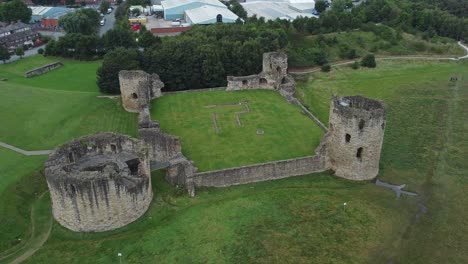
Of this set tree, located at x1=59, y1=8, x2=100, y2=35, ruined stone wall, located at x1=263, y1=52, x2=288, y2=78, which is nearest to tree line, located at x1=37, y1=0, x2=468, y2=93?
tree, located at x1=59, y1=8, x2=100, y2=35

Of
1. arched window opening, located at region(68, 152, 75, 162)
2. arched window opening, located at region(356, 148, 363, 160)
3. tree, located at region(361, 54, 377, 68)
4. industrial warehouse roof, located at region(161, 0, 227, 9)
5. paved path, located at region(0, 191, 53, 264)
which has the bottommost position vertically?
paved path, located at region(0, 191, 53, 264)

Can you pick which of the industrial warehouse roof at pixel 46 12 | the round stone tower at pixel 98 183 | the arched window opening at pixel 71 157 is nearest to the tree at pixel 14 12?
the industrial warehouse roof at pixel 46 12

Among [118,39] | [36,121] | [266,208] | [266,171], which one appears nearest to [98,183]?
[266,208]

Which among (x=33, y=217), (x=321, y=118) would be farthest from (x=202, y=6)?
(x=33, y=217)

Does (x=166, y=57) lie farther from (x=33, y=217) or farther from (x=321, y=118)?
(x=33, y=217)

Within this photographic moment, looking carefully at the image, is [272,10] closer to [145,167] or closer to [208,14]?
[208,14]

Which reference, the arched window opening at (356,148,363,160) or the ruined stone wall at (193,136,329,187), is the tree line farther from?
the arched window opening at (356,148,363,160)
